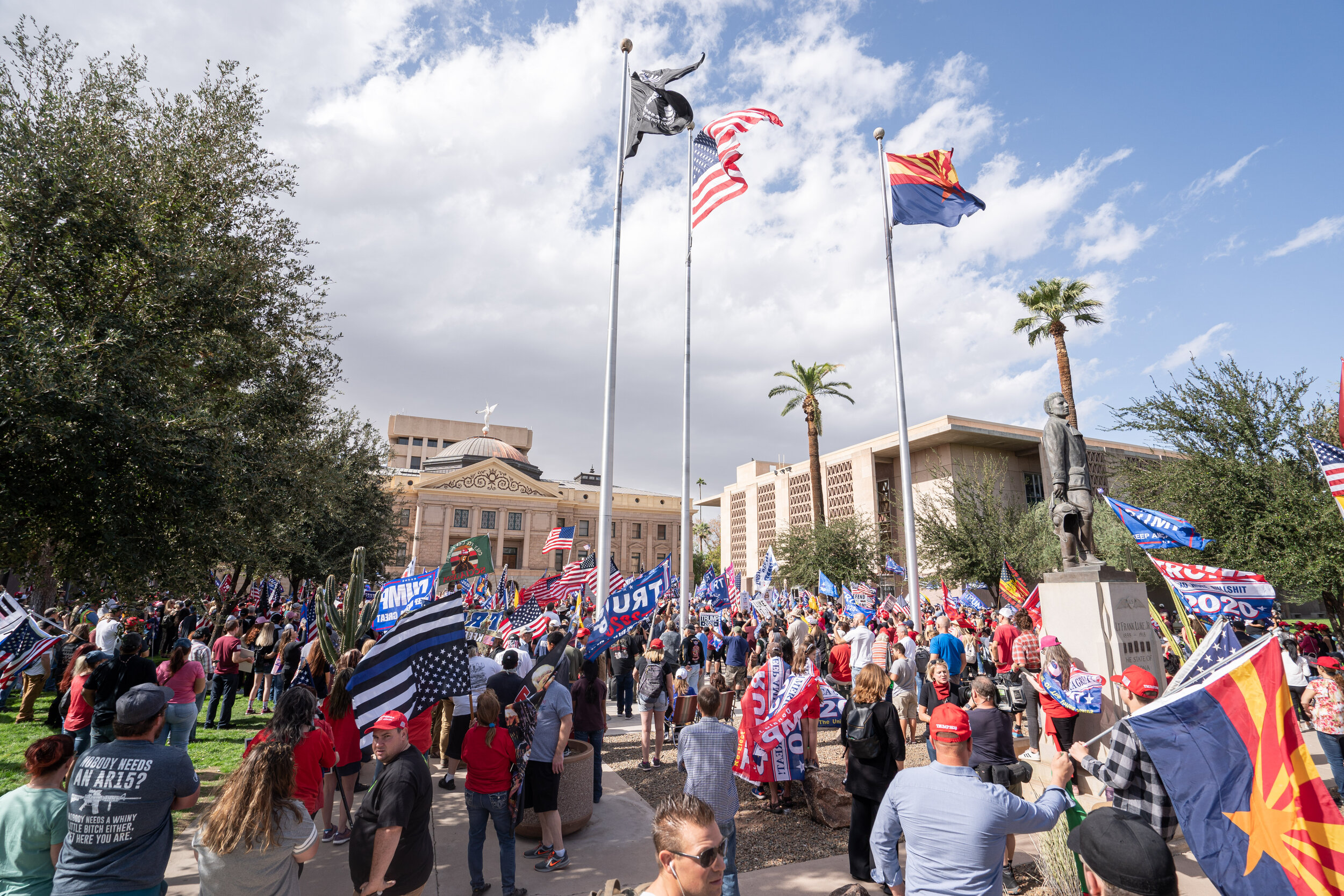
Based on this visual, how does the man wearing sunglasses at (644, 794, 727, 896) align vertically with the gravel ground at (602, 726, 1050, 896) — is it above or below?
above

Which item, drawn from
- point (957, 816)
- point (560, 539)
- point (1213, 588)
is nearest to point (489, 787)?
point (957, 816)

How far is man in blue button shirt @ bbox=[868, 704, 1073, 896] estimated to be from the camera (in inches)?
110

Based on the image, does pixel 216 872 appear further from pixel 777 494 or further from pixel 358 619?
pixel 777 494

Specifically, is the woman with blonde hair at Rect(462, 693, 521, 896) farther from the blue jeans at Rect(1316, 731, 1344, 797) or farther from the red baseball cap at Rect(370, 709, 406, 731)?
the blue jeans at Rect(1316, 731, 1344, 797)

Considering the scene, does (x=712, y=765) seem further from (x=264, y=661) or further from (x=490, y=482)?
A: (x=490, y=482)

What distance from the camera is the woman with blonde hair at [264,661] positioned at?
1220 centimetres

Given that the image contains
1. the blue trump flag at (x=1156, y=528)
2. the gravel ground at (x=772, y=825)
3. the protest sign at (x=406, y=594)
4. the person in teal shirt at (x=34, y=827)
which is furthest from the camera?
the protest sign at (x=406, y=594)

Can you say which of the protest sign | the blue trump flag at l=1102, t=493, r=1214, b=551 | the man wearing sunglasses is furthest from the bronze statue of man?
the protest sign

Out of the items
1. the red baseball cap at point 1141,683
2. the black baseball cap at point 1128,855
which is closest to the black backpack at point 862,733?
the red baseball cap at point 1141,683

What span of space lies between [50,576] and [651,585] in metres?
9.65

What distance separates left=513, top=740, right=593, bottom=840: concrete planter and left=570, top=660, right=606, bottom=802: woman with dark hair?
2.06 ft

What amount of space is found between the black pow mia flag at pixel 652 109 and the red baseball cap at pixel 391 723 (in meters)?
13.0

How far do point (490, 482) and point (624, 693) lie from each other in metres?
65.2

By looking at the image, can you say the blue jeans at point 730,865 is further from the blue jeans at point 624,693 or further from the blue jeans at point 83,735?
the blue jeans at point 624,693
